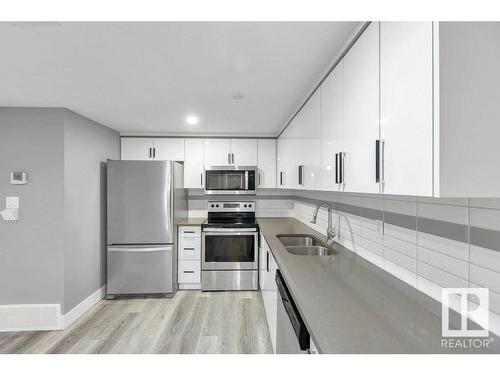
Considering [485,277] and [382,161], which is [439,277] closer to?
[485,277]

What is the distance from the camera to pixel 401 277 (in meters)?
1.52

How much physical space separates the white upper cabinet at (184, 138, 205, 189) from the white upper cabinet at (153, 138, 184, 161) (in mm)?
89

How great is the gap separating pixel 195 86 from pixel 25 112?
193cm

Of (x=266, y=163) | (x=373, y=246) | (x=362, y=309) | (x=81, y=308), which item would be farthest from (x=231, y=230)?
(x=362, y=309)

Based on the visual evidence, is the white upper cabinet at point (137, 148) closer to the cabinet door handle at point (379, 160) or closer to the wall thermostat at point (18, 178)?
the wall thermostat at point (18, 178)

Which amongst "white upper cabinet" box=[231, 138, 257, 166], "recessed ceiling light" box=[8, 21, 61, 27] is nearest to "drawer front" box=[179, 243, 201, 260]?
"white upper cabinet" box=[231, 138, 257, 166]

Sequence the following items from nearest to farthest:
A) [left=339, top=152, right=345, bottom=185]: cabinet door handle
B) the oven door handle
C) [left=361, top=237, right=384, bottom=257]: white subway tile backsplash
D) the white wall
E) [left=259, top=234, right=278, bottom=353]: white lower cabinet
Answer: [left=339, top=152, right=345, bottom=185]: cabinet door handle < [left=361, top=237, right=384, bottom=257]: white subway tile backsplash < [left=259, top=234, right=278, bottom=353]: white lower cabinet < the white wall < the oven door handle

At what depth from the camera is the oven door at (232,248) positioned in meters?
3.85

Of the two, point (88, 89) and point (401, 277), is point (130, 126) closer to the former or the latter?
point (88, 89)

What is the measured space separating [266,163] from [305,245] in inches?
66.6

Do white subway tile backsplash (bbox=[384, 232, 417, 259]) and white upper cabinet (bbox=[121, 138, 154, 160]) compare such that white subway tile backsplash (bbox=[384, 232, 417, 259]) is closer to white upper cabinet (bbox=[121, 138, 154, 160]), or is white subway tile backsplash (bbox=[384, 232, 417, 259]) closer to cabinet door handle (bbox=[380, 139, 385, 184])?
cabinet door handle (bbox=[380, 139, 385, 184])

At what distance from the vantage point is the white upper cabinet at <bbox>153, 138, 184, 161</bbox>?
415 cm

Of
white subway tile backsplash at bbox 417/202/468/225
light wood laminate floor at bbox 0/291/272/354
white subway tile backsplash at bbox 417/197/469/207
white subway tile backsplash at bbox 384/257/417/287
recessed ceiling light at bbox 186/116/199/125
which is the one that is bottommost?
light wood laminate floor at bbox 0/291/272/354

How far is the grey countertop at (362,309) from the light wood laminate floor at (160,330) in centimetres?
124
